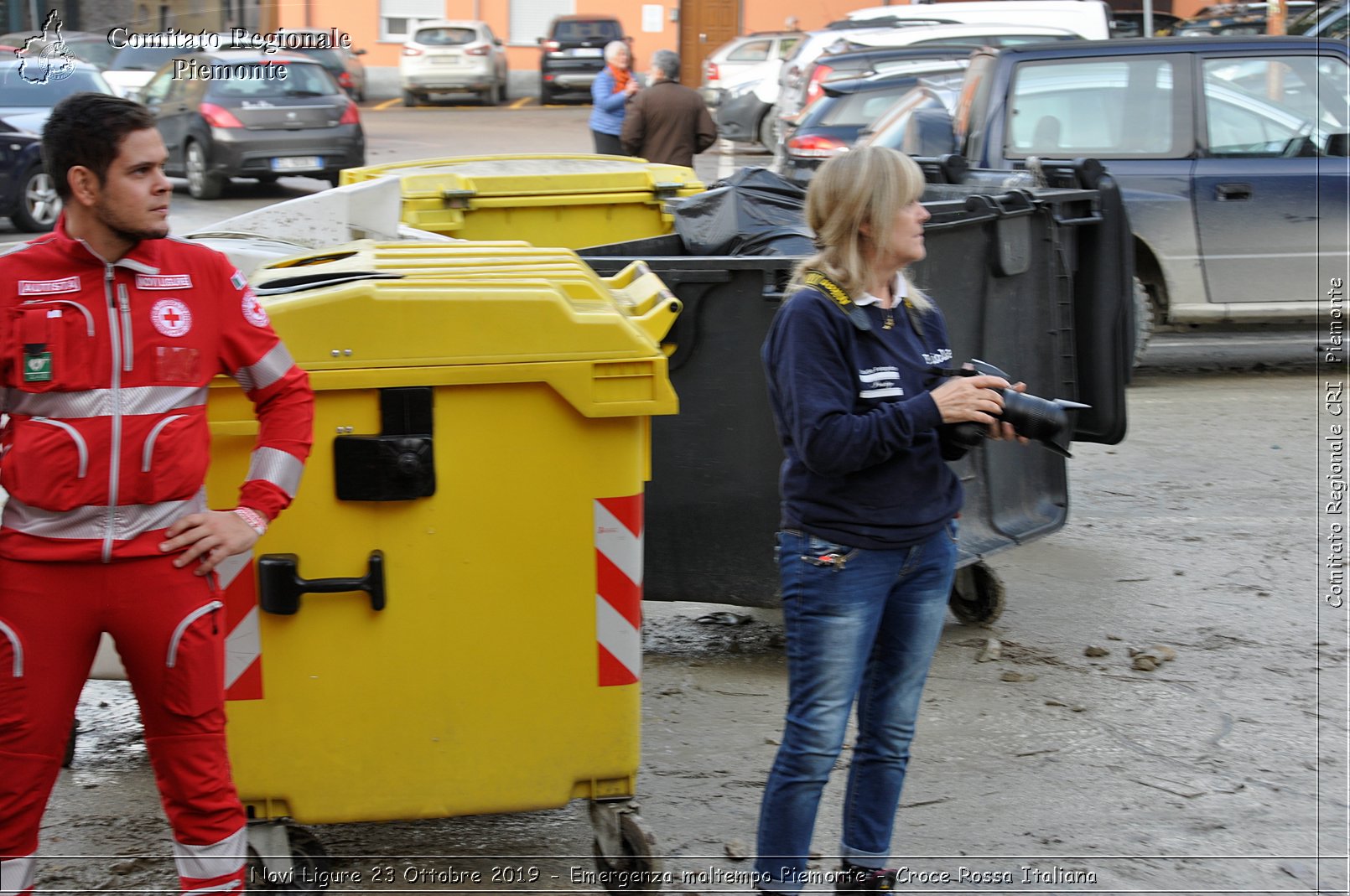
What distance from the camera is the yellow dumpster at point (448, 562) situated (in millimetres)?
3201

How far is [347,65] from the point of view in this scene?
32.7 metres

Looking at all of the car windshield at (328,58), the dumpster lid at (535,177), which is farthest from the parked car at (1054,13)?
the car windshield at (328,58)

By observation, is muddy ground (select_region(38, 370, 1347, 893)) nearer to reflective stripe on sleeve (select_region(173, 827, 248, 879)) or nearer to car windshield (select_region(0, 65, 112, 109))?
reflective stripe on sleeve (select_region(173, 827, 248, 879))

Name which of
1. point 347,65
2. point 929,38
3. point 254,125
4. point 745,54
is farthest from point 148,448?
point 347,65

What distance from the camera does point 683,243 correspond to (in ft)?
18.3

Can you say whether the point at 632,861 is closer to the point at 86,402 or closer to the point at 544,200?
the point at 86,402

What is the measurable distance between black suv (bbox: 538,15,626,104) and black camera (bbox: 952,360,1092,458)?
30.2 metres

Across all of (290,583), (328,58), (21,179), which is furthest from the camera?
(328,58)

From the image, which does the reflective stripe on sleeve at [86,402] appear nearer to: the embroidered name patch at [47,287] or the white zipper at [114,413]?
the white zipper at [114,413]

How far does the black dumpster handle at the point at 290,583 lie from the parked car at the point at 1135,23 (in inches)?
833

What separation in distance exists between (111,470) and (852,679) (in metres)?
1.55

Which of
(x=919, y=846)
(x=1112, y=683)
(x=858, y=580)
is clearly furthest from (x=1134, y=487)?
(x=858, y=580)

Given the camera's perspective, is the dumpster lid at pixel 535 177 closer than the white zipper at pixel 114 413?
No

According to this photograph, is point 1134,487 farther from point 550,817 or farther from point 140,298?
point 140,298
